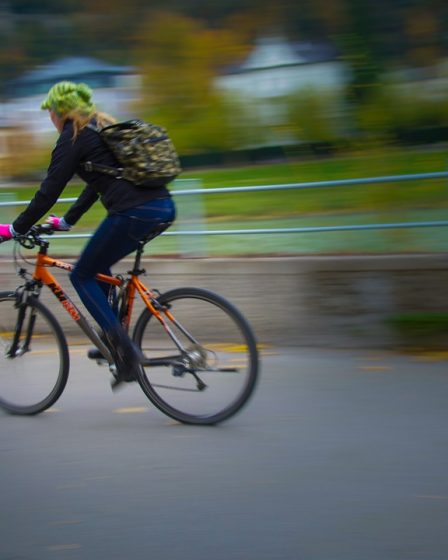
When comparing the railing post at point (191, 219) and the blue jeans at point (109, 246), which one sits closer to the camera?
the blue jeans at point (109, 246)

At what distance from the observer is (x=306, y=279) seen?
6.24 m

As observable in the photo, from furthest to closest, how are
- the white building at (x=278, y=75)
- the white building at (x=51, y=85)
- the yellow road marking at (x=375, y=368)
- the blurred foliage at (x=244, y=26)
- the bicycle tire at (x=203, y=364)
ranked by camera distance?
1. the white building at (x=51, y=85)
2. the white building at (x=278, y=75)
3. the blurred foliage at (x=244, y=26)
4. the yellow road marking at (x=375, y=368)
5. the bicycle tire at (x=203, y=364)

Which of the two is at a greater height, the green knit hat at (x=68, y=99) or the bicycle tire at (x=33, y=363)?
the green knit hat at (x=68, y=99)

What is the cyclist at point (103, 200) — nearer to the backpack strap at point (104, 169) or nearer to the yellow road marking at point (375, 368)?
the backpack strap at point (104, 169)

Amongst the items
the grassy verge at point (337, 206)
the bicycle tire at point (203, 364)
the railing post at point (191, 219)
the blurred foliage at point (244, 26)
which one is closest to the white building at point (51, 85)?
the blurred foliage at point (244, 26)

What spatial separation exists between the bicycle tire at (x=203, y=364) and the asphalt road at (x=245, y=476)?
125mm

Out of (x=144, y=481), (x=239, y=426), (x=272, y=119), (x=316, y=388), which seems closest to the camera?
(x=144, y=481)

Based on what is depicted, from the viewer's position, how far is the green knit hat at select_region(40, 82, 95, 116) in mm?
4359

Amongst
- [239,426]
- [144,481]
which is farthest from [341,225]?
[144,481]

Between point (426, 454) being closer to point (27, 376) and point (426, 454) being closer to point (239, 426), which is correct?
point (239, 426)

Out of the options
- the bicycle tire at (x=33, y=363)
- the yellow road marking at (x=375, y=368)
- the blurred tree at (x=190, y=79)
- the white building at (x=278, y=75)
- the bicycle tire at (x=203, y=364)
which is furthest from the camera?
the blurred tree at (x=190, y=79)

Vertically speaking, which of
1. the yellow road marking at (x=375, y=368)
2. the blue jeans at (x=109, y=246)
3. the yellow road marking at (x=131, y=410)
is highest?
the blue jeans at (x=109, y=246)

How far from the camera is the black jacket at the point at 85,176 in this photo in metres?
4.30

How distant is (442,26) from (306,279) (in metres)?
2.58
